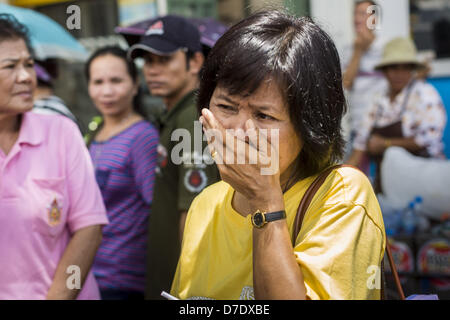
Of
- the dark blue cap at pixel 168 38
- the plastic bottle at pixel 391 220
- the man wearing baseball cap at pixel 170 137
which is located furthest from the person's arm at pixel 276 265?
the plastic bottle at pixel 391 220

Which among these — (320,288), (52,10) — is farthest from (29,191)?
(52,10)

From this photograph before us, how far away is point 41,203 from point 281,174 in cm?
108

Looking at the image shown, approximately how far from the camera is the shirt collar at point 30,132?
2.17 m

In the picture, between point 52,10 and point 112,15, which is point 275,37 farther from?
point 52,10

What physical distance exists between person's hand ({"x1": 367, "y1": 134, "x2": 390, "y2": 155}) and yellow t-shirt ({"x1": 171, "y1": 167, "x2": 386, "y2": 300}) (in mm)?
2804

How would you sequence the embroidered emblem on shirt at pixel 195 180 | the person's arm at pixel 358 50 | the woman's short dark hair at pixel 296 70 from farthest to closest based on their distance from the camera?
the person's arm at pixel 358 50 → the embroidered emblem on shirt at pixel 195 180 → the woman's short dark hair at pixel 296 70

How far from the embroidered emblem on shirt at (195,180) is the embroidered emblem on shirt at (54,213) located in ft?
1.86

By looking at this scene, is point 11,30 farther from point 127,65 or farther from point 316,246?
point 316,246

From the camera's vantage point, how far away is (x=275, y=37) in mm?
1362

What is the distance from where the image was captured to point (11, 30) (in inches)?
85.7

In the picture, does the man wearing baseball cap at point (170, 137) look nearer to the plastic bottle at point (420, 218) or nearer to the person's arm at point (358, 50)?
the plastic bottle at point (420, 218)

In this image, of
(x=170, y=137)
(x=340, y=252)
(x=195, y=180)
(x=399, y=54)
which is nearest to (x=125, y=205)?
(x=170, y=137)

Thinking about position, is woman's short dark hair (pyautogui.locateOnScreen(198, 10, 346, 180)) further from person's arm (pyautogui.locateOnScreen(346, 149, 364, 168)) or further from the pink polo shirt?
person's arm (pyautogui.locateOnScreen(346, 149, 364, 168))

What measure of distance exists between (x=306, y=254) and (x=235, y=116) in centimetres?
39
